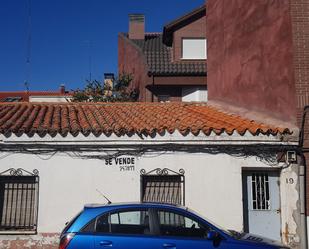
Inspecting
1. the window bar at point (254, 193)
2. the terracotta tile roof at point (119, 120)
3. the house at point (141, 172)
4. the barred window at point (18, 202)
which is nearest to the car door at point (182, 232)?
the house at point (141, 172)

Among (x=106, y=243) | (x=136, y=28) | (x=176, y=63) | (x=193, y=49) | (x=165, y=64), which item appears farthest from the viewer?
(x=136, y=28)

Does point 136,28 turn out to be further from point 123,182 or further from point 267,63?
point 123,182

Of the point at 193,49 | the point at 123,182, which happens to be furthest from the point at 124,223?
the point at 193,49

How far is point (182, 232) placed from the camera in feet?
24.3

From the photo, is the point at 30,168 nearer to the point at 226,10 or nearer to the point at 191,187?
the point at 191,187

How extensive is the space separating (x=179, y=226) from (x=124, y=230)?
A: 925 millimetres

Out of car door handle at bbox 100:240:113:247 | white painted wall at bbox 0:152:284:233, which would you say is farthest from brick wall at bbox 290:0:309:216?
car door handle at bbox 100:240:113:247

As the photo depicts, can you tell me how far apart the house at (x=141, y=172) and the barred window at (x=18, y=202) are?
0.08 feet

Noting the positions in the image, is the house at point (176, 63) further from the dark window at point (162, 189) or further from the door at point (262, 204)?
the dark window at point (162, 189)

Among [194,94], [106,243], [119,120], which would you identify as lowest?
[106,243]

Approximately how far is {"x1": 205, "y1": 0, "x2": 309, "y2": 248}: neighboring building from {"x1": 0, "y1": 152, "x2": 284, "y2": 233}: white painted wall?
151cm

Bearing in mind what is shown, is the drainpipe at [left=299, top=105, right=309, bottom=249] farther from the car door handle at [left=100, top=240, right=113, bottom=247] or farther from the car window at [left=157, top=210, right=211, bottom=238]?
the car door handle at [left=100, top=240, right=113, bottom=247]

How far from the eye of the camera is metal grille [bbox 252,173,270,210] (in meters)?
11.3

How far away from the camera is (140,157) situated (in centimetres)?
1108
